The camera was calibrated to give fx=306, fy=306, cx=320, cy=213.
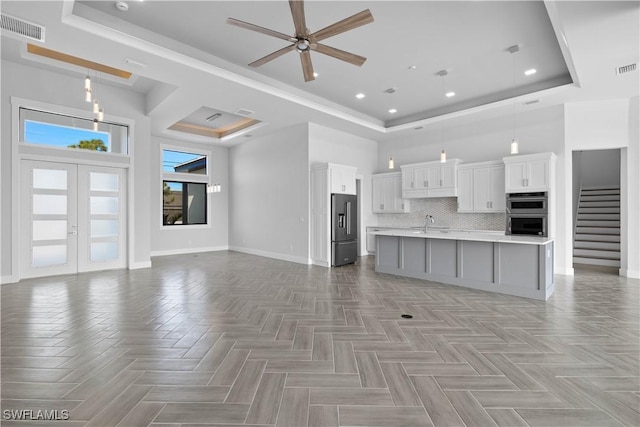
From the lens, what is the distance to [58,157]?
564 cm

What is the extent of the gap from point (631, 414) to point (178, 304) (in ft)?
14.0

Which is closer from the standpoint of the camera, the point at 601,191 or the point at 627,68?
the point at 627,68

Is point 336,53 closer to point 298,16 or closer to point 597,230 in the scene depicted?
point 298,16

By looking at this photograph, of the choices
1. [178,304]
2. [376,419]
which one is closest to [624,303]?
[376,419]

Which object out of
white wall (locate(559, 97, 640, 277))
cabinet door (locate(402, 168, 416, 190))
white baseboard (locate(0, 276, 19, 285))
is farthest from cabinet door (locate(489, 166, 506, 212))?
white baseboard (locate(0, 276, 19, 285))

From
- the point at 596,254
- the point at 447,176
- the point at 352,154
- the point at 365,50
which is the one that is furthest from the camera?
the point at 352,154

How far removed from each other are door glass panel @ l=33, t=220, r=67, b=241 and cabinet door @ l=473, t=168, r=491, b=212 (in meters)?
8.29

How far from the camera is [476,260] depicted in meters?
4.72

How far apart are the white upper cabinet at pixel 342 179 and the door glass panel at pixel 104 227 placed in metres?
4.66

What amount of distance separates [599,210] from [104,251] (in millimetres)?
11966

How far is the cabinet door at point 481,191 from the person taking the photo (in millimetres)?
6535

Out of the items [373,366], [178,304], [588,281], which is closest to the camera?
[373,366]

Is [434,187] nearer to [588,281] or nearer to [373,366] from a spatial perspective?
[588,281]

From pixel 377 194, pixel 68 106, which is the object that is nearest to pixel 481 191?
pixel 377 194
